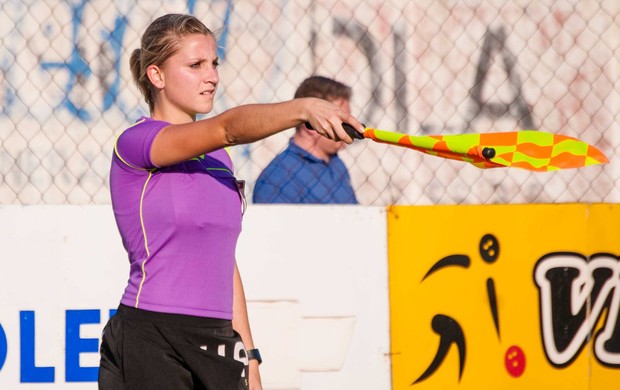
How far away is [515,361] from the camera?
4.64 m

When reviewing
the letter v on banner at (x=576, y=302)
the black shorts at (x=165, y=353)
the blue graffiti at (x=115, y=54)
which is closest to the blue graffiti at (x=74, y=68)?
the blue graffiti at (x=115, y=54)

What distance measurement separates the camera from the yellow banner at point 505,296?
4.61 m

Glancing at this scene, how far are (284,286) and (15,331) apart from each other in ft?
3.91

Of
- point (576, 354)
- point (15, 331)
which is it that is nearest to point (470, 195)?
point (576, 354)

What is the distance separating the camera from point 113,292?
4469 mm

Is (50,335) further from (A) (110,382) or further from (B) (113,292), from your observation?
(A) (110,382)

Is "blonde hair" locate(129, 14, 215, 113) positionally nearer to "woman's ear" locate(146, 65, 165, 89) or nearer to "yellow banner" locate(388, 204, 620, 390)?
"woman's ear" locate(146, 65, 165, 89)

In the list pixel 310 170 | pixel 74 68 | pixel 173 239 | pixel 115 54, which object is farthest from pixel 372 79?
pixel 173 239

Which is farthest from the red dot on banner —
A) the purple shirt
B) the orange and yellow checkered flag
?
the purple shirt

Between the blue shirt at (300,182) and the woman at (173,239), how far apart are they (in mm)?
2005

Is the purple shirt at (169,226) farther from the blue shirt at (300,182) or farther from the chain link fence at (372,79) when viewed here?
the chain link fence at (372,79)

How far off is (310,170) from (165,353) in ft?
7.68

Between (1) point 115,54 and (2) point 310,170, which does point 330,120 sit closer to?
(2) point 310,170

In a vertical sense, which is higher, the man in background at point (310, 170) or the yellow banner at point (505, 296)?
the man in background at point (310, 170)
